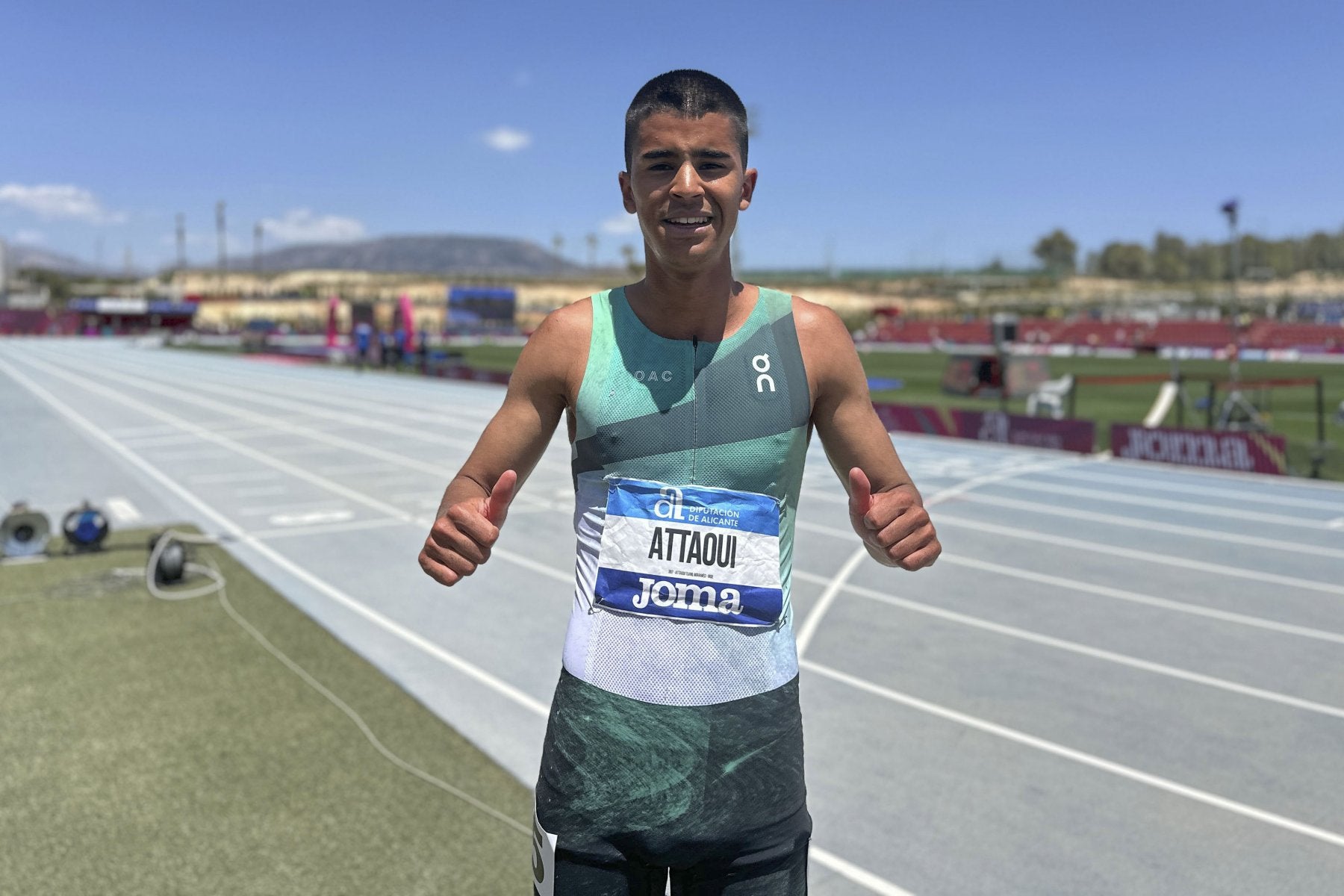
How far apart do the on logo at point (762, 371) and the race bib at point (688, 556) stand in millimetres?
231

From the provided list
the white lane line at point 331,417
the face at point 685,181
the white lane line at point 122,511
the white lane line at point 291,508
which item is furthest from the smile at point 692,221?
the white lane line at point 331,417

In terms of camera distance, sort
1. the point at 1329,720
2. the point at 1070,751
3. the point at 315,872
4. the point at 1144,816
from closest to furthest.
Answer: the point at 315,872
the point at 1144,816
the point at 1070,751
the point at 1329,720

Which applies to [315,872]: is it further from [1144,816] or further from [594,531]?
[1144,816]

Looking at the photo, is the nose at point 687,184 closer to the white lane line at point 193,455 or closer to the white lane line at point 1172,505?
the white lane line at point 1172,505

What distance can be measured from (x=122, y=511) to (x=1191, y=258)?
140m

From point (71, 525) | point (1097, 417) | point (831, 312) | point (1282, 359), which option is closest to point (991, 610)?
point (831, 312)

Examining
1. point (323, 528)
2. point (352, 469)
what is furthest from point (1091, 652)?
point (352, 469)

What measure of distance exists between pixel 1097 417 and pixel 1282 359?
1102 inches

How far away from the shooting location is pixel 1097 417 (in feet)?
74.2

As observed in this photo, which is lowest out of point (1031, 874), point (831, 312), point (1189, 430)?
point (1031, 874)

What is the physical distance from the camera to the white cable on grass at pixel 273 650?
4.59 m

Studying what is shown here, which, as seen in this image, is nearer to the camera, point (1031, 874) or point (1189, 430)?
point (1031, 874)

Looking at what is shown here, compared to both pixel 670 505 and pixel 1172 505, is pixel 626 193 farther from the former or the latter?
pixel 1172 505

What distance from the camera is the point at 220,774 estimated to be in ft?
15.8
